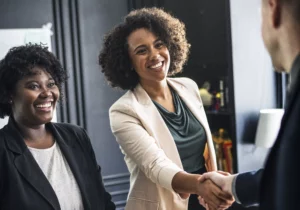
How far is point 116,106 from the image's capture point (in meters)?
1.88

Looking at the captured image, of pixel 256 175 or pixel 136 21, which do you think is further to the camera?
pixel 136 21

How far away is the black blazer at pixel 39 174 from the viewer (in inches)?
60.4

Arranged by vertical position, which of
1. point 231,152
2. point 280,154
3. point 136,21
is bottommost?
point 231,152

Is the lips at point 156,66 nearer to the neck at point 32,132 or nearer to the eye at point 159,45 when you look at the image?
the eye at point 159,45

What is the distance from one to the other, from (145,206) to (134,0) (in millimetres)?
2331

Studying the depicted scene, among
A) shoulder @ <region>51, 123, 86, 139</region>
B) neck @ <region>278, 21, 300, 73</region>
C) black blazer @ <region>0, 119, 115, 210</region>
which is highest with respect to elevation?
neck @ <region>278, 21, 300, 73</region>

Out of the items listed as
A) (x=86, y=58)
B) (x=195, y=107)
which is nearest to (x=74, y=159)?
(x=195, y=107)

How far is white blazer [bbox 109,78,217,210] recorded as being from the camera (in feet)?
5.87

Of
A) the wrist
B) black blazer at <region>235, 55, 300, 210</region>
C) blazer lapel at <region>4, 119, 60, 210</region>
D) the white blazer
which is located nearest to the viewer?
black blazer at <region>235, 55, 300, 210</region>

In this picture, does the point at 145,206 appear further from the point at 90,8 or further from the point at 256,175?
the point at 90,8

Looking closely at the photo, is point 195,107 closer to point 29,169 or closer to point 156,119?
point 156,119

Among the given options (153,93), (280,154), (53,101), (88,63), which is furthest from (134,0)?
(280,154)

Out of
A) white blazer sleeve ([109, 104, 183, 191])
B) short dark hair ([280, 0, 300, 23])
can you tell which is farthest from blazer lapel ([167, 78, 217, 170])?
short dark hair ([280, 0, 300, 23])

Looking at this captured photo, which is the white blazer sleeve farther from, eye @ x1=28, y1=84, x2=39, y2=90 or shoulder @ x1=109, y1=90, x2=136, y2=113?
eye @ x1=28, y1=84, x2=39, y2=90
